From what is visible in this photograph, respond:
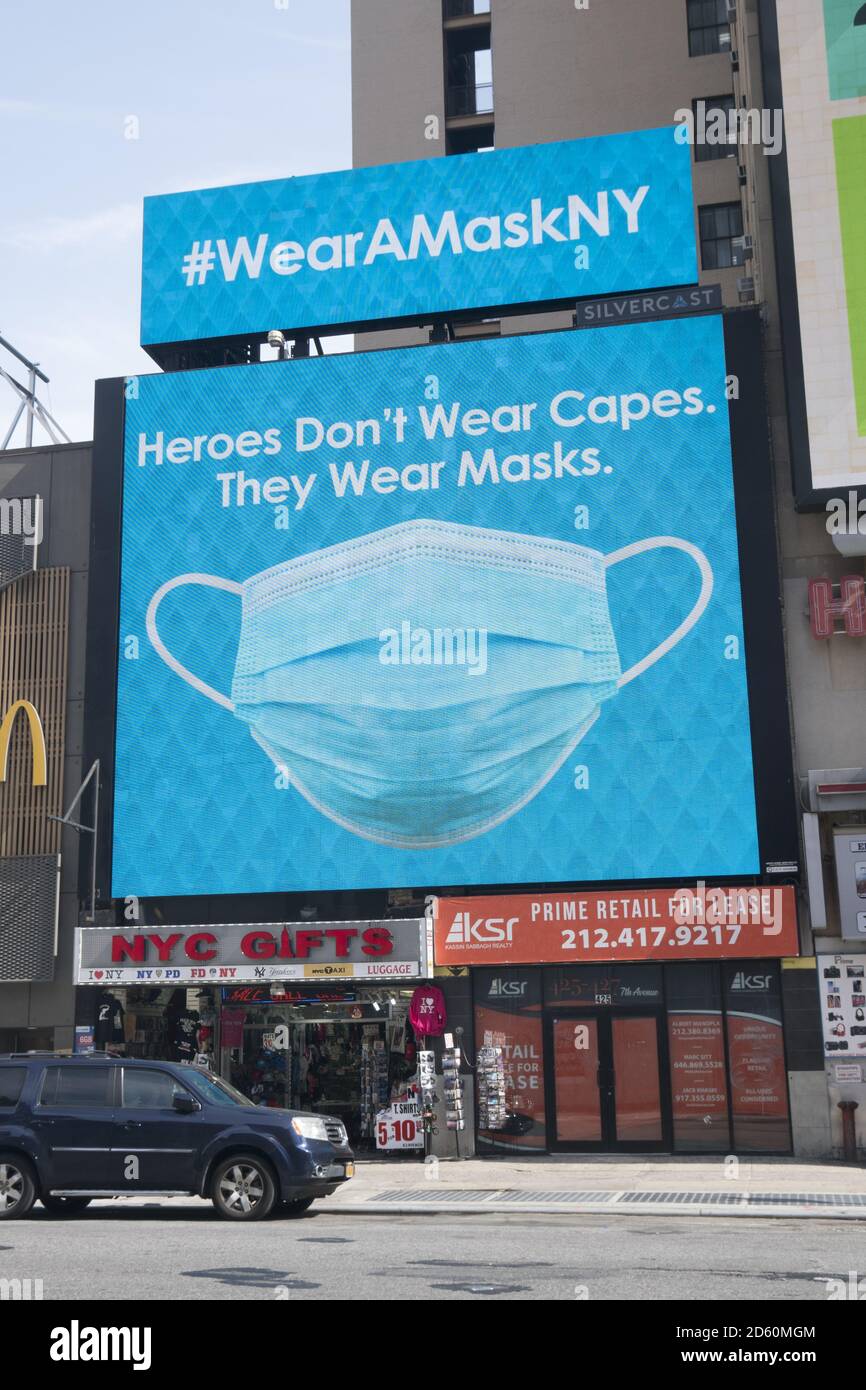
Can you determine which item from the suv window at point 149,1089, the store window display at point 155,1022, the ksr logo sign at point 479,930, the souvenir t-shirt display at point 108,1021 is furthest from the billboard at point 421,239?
the suv window at point 149,1089

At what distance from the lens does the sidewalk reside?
64.1 feet

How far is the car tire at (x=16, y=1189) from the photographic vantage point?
17.5 metres

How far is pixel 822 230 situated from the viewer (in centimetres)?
2927

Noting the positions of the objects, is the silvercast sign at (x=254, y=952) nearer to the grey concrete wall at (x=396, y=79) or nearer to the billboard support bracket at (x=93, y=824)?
the billboard support bracket at (x=93, y=824)

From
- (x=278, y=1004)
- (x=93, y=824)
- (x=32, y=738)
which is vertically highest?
(x=32, y=738)

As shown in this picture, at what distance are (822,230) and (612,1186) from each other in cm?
1939

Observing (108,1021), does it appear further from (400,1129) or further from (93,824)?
(400,1129)

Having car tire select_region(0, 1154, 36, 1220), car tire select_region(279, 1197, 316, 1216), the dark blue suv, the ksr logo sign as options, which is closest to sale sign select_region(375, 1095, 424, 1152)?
the ksr logo sign

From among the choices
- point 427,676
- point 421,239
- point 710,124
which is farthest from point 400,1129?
point 710,124

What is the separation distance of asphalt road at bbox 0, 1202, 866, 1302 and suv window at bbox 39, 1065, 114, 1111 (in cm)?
138

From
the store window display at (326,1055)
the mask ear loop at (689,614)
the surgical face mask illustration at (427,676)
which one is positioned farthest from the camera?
the surgical face mask illustration at (427,676)

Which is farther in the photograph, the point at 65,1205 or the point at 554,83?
the point at 554,83

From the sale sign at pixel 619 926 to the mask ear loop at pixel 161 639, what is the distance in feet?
22.4
